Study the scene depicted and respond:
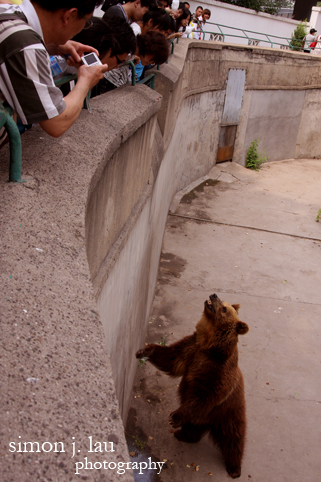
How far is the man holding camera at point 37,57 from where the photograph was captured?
1483 millimetres

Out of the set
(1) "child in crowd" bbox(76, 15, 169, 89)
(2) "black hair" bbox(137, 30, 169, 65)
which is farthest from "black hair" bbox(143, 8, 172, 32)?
(2) "black hair" bbox(137, 30, 169, 65)

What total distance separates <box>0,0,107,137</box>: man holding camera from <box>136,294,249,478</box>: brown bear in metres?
2.25

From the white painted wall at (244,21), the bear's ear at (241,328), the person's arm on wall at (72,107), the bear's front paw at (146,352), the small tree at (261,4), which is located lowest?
the bear's front paw at (146,352)

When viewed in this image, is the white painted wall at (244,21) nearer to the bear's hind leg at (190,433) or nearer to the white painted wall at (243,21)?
the white painted wall at (243,21)

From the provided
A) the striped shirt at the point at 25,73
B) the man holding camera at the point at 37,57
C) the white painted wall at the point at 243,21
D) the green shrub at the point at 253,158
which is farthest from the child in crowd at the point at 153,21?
the white painted wall at the point at 243,21

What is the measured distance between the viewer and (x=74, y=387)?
95 centimetres

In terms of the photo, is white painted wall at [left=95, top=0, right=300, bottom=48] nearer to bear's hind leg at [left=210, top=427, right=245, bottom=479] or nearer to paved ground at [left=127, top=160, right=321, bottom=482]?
paved ground at [left=127, top=160, right=321, bottom=482]

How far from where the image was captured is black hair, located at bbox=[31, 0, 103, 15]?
169cm

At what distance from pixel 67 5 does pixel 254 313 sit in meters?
5.20

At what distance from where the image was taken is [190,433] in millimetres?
3994

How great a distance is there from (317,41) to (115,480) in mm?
20280

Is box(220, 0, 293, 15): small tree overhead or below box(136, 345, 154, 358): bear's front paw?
overhead

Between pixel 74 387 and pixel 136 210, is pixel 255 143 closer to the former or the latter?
pixel 136 210

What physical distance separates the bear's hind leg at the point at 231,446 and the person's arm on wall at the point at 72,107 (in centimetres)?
298
